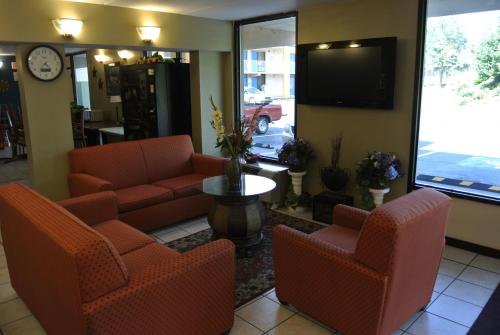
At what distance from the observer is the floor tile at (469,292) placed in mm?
2880

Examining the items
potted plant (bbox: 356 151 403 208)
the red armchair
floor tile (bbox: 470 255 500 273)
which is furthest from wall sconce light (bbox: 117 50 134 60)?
floor tile (bbox: 470 255 500 273)

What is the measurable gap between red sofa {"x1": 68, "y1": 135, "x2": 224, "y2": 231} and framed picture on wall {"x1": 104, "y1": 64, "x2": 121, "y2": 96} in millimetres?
3918

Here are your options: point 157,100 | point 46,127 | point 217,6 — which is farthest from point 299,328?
point 157,100

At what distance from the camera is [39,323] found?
2602mm

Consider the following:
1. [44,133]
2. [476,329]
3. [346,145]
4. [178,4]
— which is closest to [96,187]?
[44,133]

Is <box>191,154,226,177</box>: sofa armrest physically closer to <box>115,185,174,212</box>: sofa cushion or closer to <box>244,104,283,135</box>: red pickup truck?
<box>115,185,174,212</box>: sofa cushion

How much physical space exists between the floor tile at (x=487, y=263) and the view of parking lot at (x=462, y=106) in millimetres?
568

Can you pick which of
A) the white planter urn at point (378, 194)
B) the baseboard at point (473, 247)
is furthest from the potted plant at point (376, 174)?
the baseboard at point (473, 247)

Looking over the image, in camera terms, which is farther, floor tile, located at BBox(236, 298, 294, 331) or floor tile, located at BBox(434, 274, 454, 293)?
floor tile, located at BBox(434, 274, 454, 293)

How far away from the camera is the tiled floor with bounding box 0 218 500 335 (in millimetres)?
2545

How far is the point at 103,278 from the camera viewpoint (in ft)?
5.88

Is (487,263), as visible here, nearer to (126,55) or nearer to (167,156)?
(167,156)

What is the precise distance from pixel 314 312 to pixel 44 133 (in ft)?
11.0

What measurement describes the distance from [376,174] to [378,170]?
51 mm
